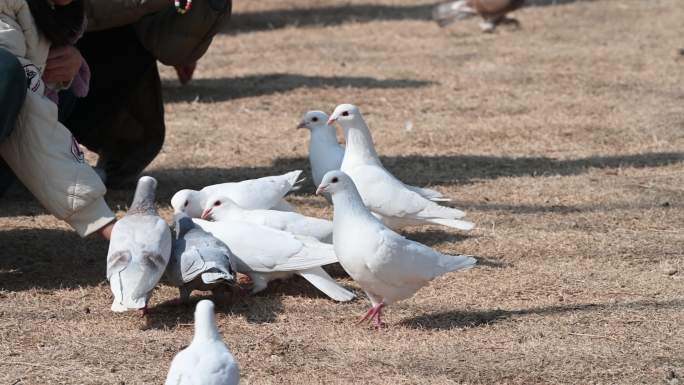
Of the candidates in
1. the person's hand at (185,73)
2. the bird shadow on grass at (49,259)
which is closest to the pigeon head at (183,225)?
the bird shadow on grass at (49,259)

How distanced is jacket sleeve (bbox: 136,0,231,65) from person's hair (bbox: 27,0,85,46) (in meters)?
0.97

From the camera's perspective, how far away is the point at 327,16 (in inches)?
460

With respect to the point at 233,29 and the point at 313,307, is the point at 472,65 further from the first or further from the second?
the point at 313,307

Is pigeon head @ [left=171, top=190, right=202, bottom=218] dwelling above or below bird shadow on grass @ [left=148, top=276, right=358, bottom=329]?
above

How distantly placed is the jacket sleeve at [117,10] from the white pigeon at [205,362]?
2534mm

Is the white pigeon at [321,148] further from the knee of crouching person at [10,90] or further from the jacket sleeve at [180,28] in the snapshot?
the knee of crouching person at [10,90]

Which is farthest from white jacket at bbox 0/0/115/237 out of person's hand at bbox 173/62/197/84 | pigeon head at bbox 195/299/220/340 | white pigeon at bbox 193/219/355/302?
person's hand at bbox 173/62/197/84

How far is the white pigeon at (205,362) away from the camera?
263cm

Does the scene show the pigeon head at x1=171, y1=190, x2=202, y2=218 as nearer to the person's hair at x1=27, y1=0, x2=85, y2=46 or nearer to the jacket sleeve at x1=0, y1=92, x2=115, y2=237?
the jacket sleeve at x1=0, y1=92, x2=115, y2=237

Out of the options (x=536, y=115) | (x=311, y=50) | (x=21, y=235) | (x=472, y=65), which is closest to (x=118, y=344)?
(x=21, y=235)

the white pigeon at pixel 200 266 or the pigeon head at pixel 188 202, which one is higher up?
the white pigeon at pixel 200 266

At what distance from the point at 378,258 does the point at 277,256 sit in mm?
531

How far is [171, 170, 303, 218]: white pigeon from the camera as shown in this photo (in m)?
4.60

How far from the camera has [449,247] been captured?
471 centimetres
